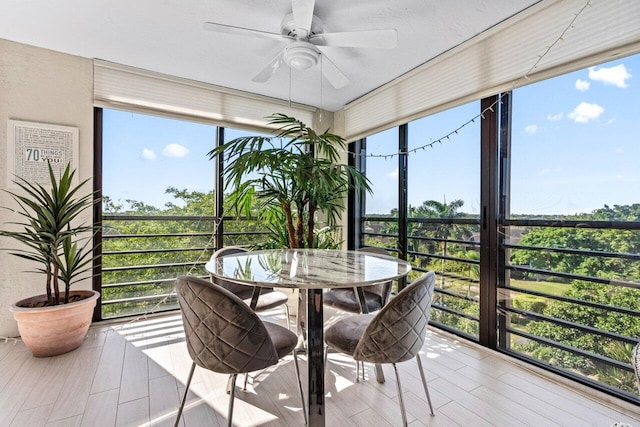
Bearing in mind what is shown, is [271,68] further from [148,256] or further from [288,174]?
[148,256]

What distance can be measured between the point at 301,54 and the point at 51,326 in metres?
2.63

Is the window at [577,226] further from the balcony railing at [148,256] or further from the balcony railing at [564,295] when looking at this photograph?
the balcony railing at [148,256]

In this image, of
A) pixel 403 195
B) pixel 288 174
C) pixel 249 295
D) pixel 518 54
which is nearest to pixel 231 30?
pixel 288 174

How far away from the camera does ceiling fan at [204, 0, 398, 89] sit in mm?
1712

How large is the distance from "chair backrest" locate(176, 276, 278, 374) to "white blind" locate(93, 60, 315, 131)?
247 centimetres

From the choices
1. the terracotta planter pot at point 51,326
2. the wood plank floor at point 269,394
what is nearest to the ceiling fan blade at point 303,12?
the wood plank floor at point 269,394

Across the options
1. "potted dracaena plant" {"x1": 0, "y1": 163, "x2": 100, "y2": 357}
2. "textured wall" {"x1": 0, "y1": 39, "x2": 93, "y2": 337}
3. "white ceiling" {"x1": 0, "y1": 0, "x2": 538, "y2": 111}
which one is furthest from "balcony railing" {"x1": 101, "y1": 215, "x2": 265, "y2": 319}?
"white ceiling" {"x1": 0, "y1": 0, "x2": 538, "y2": 111}

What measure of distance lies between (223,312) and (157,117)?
8.87 ft

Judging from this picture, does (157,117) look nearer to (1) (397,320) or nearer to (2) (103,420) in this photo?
(2) (103,420)

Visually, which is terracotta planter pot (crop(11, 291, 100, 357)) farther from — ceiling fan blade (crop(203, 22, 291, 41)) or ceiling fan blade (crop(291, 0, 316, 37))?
ceiling fan blade (crop(291, 0, 316, 37))

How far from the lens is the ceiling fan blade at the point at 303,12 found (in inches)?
61.9

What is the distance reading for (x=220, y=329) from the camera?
49.2 inches

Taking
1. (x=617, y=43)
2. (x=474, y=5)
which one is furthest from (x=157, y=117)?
(x=617, y=43)

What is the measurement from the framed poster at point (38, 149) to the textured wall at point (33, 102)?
1.8 inches
